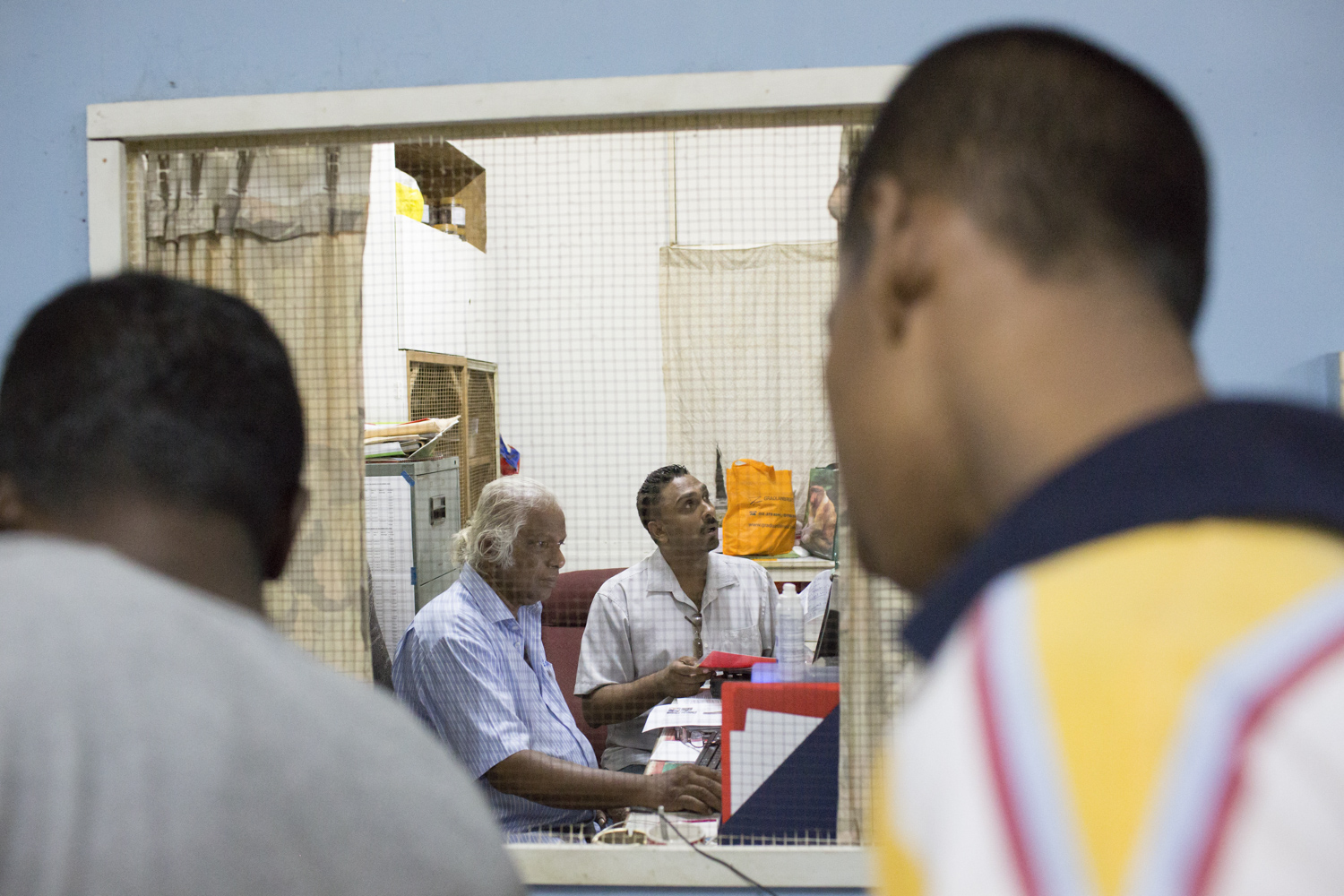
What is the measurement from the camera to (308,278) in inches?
53.2

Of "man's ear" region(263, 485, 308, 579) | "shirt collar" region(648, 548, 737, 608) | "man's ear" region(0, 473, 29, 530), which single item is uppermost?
"man's ear" region(0, 473, 29, 530)

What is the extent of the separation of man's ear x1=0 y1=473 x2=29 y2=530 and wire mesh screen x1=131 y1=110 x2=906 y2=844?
80cm

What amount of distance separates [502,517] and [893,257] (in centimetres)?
173

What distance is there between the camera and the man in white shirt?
2096 mm

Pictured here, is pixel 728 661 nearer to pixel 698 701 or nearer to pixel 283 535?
pixel 698 701

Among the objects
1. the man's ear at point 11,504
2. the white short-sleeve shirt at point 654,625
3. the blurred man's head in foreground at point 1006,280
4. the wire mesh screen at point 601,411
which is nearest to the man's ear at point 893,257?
the blurred man's head in foreground at point 1006,280

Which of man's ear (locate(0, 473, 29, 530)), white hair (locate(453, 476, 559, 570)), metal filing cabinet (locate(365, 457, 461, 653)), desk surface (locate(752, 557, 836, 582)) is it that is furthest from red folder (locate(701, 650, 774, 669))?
man's ear (locate(0, 473, 29, 530))

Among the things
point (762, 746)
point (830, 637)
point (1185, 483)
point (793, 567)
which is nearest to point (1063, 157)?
point (1185, 483)

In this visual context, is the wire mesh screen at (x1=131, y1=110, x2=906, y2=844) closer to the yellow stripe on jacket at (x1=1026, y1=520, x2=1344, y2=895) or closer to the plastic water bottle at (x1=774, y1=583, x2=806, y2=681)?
the plastic water bottle at (x1=774, y1=583, x2=806, y2=681)

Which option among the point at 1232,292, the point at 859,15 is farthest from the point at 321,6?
the point at 1232,292

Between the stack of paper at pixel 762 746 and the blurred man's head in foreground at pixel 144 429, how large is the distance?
0.93m

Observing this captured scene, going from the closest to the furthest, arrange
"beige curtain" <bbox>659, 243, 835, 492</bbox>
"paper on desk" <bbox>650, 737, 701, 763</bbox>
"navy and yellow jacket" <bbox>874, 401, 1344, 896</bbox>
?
"navy and yellow jacket" <bbox>874, 401, 1344, 896</bbox>, "beige curtain" <bbox>659, 243, 835, 492</bbox>, "paper on desk" <bbox>650, 737, 701, 763</bbox>

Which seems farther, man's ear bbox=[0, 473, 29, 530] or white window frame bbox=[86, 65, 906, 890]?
white window frame bbox=[86, 65, 906, 890]

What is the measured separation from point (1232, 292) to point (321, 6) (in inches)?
53.2
